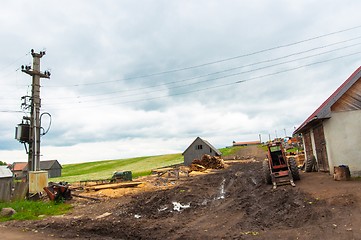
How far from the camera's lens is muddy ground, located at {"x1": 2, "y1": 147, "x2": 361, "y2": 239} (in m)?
8.23

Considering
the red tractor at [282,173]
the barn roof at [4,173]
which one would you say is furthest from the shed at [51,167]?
the red tractor at [282,173]

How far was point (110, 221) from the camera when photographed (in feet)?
38.3

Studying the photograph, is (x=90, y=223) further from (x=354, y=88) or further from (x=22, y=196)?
(x=354, y=88)

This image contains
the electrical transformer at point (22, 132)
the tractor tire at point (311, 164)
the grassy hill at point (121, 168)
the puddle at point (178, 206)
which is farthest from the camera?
the grassy hill at point (121, 168)

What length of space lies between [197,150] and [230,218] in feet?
157

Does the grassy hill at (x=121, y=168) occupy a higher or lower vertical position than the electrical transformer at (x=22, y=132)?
lower

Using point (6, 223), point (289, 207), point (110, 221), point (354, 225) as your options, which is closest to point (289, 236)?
point (354, 225)

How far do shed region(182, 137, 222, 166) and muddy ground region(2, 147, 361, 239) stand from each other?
1676 inches

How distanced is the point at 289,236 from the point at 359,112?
1069 centimetres

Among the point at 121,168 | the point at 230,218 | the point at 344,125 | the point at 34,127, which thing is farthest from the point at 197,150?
the point at 230,218

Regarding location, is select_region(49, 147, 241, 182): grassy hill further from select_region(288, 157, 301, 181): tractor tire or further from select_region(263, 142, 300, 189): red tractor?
select_region(288, 157, 301, 181): tractor tire

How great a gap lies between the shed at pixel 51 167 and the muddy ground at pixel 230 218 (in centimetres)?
6848

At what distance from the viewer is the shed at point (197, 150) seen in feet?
190

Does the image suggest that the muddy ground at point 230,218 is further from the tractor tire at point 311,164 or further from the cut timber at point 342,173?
the tractor tire at point 311,164
